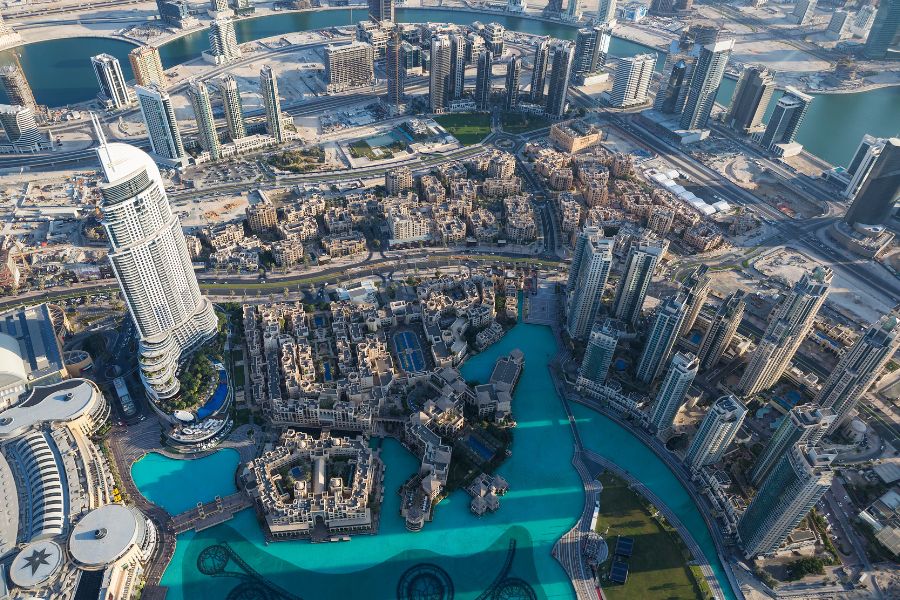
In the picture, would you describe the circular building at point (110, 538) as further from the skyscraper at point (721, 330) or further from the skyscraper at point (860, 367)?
the skyscraper at point (860, 367)

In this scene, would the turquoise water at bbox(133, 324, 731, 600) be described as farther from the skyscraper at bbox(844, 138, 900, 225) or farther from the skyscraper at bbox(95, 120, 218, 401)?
the skyscraper at bbox(844, 138, 900, 225)

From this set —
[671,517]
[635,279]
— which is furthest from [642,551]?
[635,279]

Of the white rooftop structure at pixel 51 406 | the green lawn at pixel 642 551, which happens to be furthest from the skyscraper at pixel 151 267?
the green lawn at pixel 642 551

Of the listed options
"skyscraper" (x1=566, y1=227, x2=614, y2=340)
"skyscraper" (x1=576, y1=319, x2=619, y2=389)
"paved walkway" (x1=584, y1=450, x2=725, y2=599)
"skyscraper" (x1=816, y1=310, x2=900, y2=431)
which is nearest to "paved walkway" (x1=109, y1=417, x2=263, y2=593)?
"paved walkway" (x1=584, y1=450, x2=725, y2=599)

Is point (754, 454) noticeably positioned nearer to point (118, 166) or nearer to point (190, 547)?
point (190, 547)

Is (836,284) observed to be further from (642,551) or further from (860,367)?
(642,551)

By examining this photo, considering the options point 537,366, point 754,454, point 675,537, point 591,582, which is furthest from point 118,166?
point 754,454
